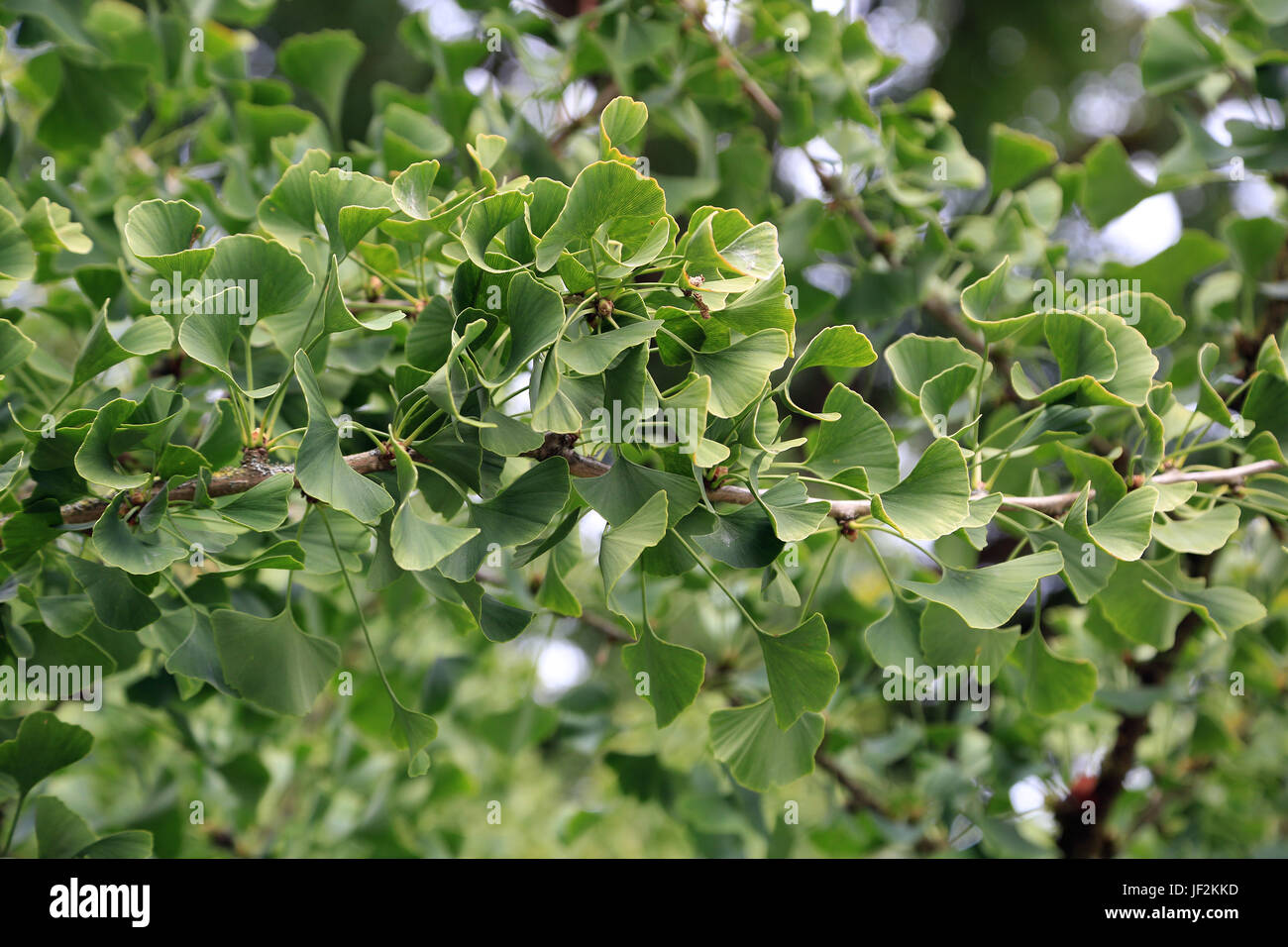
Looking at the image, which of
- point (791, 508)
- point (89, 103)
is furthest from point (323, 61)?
point (791, 508)

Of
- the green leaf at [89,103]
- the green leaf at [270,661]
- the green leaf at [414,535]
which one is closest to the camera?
the green leaf at [414,535]

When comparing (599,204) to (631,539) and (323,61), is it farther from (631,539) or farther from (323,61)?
(323,61)

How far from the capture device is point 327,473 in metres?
0.41

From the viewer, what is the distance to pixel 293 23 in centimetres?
252

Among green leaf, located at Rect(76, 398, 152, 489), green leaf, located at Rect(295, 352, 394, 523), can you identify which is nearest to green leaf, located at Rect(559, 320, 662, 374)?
green leaf, located at Rect(295, 352, 394, 523)

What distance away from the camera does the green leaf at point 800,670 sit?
476 millimetres

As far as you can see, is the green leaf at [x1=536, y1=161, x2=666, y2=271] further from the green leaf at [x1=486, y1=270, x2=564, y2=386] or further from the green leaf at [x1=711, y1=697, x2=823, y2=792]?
the green leaf at [x1=711, y1=697, x2=823, y2=792]

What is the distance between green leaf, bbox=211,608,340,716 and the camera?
0.50 metres

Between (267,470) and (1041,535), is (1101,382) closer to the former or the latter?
(1041,535)

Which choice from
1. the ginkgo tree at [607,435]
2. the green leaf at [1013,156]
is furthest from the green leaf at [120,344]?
the green leaf at [1013,156]

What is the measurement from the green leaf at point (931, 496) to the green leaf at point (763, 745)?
144 millimetres

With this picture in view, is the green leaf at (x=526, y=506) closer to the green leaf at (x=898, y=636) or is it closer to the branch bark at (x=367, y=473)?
the branch bark at (x=367, y=473)

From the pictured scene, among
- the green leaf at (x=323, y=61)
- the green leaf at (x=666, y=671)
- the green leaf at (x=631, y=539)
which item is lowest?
the green leaf at (x=666, y=671)

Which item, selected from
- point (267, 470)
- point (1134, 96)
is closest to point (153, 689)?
point (267, 470)
